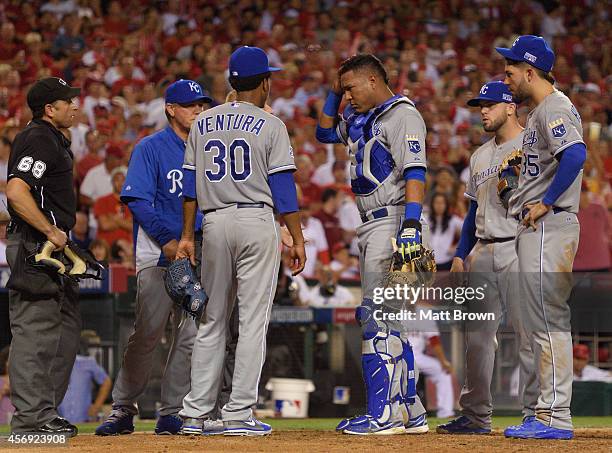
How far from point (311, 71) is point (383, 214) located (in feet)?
30.7

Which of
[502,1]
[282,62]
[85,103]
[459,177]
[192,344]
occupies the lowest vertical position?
[192,344]

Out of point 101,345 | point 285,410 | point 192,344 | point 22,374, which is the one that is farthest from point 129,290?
point 22,374

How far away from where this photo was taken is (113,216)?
11.3m

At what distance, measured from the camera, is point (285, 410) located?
9781 mm

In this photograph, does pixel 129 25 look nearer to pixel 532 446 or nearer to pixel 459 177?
pixel 459 177

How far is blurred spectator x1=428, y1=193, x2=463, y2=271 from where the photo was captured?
454 inches

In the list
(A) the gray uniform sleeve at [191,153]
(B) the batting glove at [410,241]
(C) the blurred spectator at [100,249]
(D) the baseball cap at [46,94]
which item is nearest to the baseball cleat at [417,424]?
(B) the batting glove at [410,241]

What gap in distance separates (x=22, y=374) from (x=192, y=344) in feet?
3.81

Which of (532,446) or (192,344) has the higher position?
(192,344)

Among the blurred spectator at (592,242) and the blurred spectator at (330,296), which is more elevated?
the blurred spectator at (592,242)

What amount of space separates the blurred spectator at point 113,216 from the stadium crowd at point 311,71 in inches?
0.6

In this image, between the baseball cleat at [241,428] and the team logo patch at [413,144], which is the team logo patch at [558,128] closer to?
the team logo patch at [413,144]

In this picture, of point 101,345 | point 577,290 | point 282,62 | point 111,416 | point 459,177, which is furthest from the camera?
point 282,62

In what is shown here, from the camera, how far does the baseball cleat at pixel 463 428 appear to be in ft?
22.2
